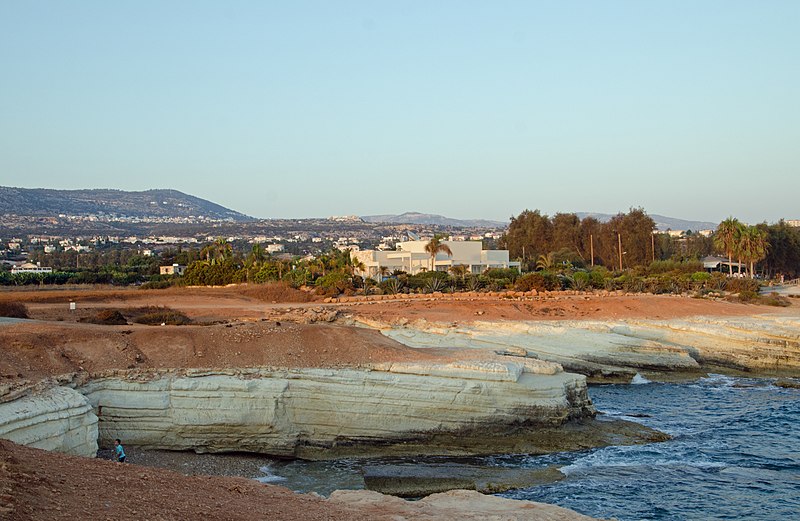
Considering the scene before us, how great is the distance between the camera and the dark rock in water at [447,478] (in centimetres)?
1789

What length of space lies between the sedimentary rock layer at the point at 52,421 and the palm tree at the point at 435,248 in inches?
2271

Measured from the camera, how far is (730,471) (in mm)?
20734

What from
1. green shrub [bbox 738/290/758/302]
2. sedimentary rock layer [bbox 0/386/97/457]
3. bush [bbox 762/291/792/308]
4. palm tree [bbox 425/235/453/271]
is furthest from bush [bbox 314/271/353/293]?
sedimentary rock layer [bbox 0/386/97/457]

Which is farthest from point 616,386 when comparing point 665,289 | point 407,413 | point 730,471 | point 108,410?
point 665,289

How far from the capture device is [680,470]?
67.3 feet

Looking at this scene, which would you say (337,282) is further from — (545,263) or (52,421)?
(52,421)

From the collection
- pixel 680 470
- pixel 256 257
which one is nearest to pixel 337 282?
pixel 256 257

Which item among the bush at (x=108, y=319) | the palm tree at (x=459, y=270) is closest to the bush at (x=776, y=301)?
the palm tree at (x=459, y=270)

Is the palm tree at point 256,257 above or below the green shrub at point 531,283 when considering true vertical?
above

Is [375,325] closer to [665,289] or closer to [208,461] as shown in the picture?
[208,461]

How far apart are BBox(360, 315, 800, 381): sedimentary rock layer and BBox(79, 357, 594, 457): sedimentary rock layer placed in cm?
945

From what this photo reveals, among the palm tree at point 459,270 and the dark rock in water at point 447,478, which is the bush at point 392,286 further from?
the dark rock in water at point 447,478

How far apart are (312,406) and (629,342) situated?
65.1 ft

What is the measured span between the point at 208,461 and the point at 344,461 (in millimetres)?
3448
